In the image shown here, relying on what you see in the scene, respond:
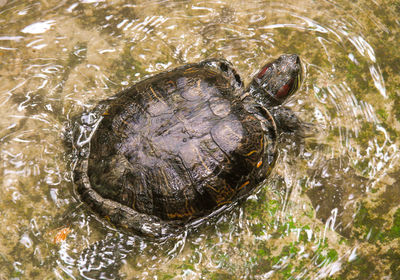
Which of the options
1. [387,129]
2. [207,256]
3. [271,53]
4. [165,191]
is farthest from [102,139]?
[387,129]

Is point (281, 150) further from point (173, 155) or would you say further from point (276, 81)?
point (173, 155)

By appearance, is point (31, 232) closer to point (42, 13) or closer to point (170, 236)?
point (170, 236)

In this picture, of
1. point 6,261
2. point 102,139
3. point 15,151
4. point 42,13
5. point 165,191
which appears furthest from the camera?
point 42,13

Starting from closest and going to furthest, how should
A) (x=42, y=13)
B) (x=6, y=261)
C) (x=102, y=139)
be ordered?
(x=102, y=139) → (x=6, y=261) → (x=42, y=13)

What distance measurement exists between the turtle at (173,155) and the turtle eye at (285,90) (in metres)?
0.41

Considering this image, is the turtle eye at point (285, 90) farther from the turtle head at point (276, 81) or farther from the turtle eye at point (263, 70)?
the turtle eye at point (263, 70)

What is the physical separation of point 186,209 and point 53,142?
164 centimetres

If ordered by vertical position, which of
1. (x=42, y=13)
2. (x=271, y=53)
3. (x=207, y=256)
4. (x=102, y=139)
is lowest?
(x=207, y=256)

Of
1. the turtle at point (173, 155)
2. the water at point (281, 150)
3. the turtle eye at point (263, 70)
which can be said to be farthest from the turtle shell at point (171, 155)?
the turtle eye at point (263, 70)

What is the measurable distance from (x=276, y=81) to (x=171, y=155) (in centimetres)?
152

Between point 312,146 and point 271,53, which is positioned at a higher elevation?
point 271,53

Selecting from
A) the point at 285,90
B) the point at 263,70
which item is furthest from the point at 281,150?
the point at 263,70

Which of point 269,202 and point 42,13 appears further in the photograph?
point 42,13

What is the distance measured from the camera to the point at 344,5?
4133 millimetres
